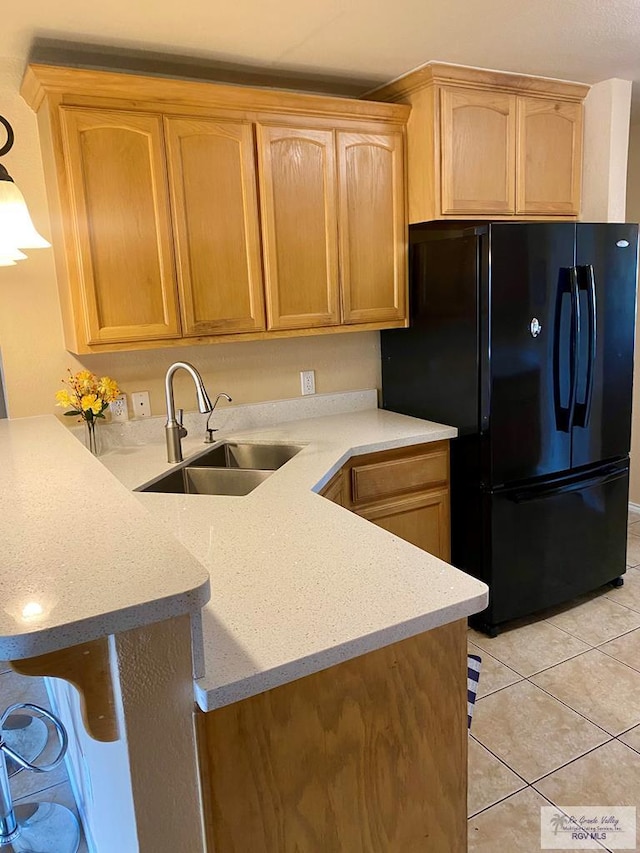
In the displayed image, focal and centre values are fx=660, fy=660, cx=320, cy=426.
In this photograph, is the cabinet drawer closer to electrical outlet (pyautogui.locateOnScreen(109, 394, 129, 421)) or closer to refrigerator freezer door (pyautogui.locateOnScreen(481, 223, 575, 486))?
refrigerator freezer door (pyautogui.locateOnScreen(481, 223, 575, 486))

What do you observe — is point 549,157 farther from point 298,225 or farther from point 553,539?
point 553,539

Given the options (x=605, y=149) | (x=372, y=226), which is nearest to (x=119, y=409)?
(x=372, y=226)

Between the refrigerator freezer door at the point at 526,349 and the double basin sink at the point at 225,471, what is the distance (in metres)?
0.83

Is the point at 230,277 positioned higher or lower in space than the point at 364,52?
lower

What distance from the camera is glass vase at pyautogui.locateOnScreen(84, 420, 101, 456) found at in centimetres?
250

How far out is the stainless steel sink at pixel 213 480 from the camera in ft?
7.63

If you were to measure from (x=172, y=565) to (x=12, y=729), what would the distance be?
3.61 feet

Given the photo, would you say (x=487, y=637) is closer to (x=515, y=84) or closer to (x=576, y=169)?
(x=576, y=169)

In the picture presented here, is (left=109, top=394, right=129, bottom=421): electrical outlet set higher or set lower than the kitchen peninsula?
higher

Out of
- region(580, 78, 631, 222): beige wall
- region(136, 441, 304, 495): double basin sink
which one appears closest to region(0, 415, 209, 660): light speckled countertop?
region(136, 441, 304, 495): double basin sink

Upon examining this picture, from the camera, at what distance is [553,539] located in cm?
290

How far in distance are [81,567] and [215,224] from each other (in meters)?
1.84

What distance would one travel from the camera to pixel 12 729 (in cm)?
165

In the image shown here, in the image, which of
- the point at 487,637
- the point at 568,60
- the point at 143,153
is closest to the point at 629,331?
the point at 568,60
